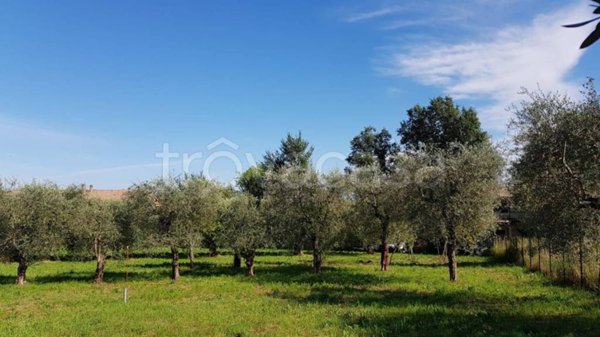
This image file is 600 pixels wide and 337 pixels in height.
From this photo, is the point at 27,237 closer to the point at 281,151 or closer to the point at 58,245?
the point at 58,245

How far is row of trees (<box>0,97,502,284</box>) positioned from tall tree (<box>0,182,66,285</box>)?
6 cm

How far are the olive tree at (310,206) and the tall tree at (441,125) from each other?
34.1m

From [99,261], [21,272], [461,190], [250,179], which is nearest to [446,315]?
[461,190]

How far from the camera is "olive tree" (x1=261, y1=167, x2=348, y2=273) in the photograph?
96.2 feet

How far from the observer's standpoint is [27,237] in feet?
86.2

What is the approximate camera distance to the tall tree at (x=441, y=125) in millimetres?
62750

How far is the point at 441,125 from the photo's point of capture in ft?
214

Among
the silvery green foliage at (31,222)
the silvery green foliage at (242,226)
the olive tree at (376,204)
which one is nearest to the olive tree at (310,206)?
the silvery green foliage at (242,226)

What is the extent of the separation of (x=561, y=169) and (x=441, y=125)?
5273 cm

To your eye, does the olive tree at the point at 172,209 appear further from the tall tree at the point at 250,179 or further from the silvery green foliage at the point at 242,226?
the tall tree at the point at 250,179

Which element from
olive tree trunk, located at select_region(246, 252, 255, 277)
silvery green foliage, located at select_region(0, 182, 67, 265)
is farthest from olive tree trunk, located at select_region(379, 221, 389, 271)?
silvery green foliage, located at select_region(0, 182, 67, 265)

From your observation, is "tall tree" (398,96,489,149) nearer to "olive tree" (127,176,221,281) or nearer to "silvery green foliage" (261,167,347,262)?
"silvery green foliage" (261,167,347,262)

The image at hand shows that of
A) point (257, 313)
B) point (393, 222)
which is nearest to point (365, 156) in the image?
point (393, 222)

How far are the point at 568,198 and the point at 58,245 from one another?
25.8 m
